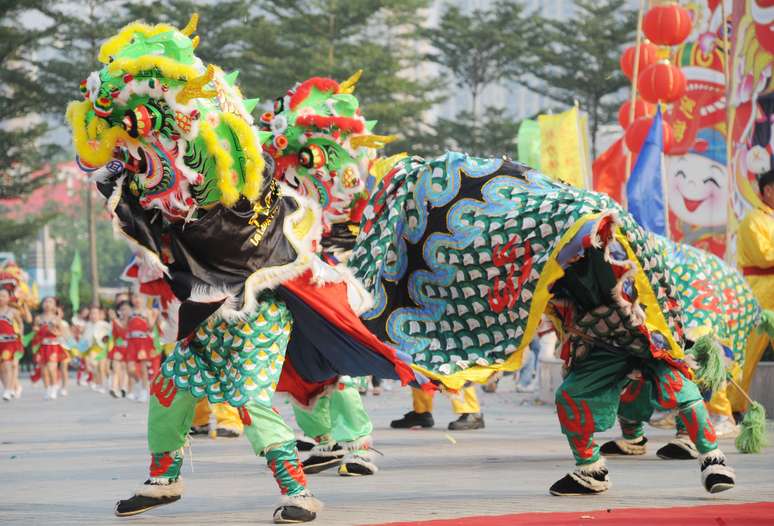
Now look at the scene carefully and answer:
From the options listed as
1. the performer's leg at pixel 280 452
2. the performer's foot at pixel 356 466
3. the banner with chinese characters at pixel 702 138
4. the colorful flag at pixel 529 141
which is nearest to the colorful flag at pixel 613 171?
the banner with chinese characters at pixel 702 138

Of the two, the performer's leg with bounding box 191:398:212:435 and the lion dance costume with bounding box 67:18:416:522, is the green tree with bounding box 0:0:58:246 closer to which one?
the performer's leg with bounding box 191:398:212:435

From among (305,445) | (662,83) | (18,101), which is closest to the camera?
(305,445)

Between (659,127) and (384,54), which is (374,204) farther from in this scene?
(384,54)

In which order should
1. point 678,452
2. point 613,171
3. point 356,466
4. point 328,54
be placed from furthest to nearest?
point 328,54 < point 613,171 < point 678,452 < point 356,466

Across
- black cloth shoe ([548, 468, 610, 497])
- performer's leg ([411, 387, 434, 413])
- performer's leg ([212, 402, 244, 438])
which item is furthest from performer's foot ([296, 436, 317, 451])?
black cloth shoe ([548, 468, 610, 497])

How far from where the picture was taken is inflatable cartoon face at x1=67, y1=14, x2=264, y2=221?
18.2 feet

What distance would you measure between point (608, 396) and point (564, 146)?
1257 cm

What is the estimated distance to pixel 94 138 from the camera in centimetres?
562

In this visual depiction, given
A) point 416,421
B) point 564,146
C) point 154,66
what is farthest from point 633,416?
point 564,146

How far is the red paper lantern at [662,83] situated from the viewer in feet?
51.1

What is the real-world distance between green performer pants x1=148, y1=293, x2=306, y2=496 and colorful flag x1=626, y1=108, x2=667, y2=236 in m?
8.13

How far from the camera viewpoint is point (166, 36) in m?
5.75

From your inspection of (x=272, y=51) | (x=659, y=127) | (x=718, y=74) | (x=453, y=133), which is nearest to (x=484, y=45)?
(x=453, y=133)

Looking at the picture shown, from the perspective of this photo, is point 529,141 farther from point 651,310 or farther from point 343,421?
point 651,310
